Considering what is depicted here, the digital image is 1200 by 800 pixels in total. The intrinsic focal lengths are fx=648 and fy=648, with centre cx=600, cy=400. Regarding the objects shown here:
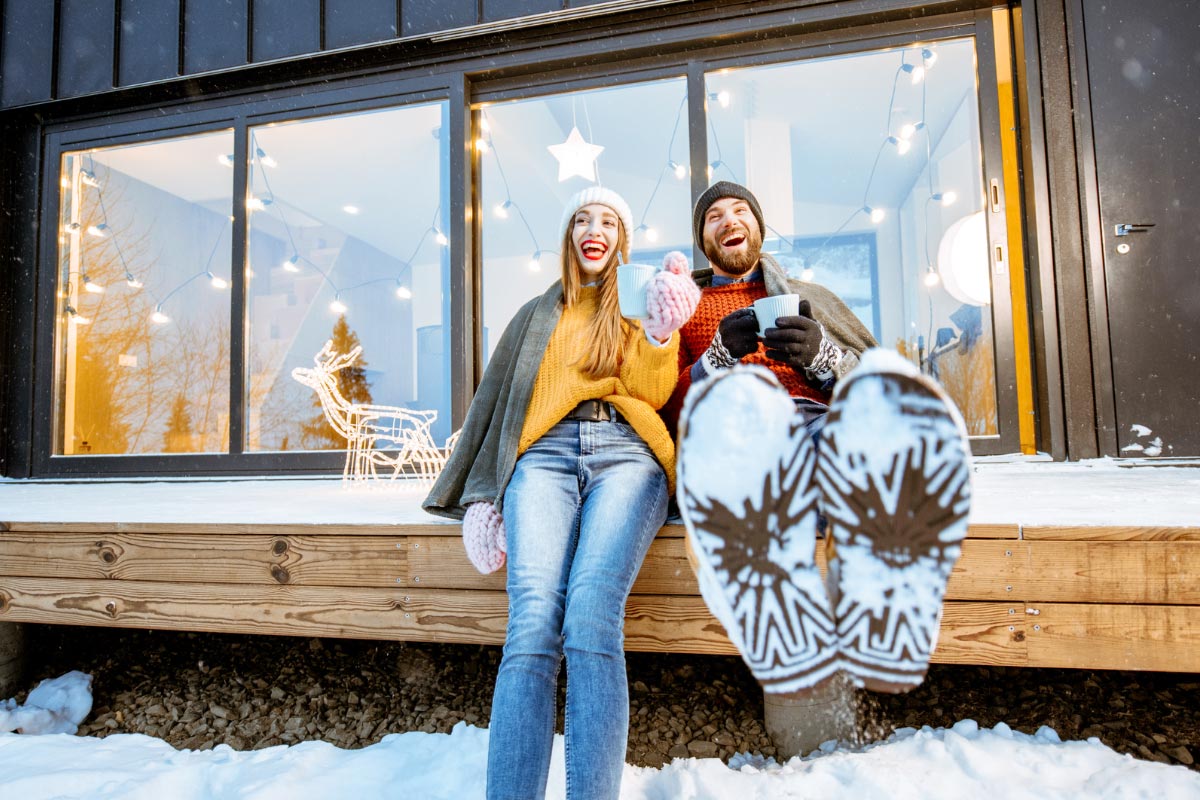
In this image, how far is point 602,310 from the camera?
1426 mm

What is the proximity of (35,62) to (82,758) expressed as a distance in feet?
12.8

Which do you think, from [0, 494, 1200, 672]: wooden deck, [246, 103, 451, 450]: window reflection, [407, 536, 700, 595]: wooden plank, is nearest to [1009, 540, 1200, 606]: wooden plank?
[0, 494, 1200, 672]: wooden deck

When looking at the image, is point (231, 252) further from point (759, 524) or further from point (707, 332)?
point (759, 524)

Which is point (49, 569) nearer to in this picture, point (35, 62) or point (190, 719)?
point (190, 719)

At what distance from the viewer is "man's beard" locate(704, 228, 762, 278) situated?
155cm

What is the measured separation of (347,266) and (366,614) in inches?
106

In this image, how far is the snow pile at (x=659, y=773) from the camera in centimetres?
125

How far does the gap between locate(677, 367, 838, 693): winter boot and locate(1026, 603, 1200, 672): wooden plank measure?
2.44ft

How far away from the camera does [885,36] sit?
289cm

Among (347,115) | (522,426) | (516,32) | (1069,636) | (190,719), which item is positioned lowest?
(190,719)

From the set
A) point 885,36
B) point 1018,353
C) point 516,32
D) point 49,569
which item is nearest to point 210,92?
point 516,32

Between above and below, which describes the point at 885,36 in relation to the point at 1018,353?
above

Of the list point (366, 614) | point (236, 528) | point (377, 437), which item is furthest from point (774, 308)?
point (377, 437)

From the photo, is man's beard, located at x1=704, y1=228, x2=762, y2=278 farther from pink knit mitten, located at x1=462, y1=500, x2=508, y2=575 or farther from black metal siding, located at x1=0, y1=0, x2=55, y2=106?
black metal siding, located at x1=0, y1=0, x2=55, y2=106
